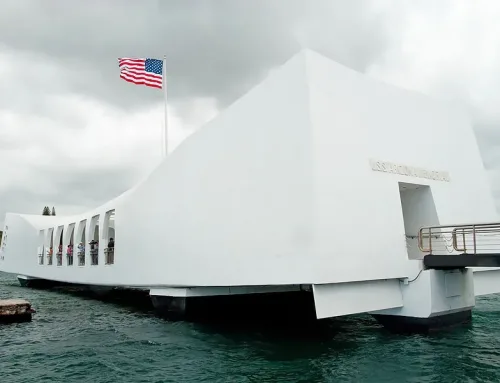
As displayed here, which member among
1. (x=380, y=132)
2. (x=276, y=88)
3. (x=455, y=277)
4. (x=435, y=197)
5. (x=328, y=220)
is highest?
(x=276, y=88)

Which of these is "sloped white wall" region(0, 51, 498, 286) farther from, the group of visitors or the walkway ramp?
the group of visitors

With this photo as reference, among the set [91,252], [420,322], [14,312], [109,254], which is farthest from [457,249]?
[91,252]

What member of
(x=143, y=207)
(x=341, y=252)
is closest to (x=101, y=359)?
(x=341, y=252)

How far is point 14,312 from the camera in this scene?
15102 mm

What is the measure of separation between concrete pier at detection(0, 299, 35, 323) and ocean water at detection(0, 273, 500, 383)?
0.81 meters

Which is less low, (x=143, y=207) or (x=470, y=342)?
(x=143, y=207)

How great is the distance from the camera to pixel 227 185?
11914 millimetres

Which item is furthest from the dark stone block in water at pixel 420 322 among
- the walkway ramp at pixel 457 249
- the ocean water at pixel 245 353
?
the walkway ramp at pixel 457 249

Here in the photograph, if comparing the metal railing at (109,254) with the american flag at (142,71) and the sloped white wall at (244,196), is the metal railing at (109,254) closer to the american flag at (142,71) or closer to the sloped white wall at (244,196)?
the sloped white wall at (244,196)

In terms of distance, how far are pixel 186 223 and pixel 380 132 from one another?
560 cm

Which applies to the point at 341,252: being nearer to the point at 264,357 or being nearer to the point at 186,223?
the point at 264,357

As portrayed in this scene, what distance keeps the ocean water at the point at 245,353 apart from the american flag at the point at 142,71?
9269 mm

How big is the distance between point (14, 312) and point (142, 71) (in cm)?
968

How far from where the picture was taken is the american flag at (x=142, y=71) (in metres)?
18.7
